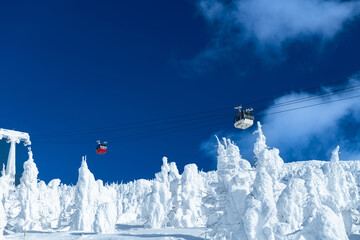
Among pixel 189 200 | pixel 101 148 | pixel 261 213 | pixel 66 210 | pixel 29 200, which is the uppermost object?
pixel 101 148

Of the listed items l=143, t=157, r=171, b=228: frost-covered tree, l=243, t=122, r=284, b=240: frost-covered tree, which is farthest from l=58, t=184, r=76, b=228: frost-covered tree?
l=243, t=122, r=284, b=240: frost-covered tree

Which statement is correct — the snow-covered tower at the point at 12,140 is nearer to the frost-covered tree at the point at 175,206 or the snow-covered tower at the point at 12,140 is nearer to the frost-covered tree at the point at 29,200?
the frost-covered tree at the point at 29,200

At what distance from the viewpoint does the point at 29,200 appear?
51.5 meters

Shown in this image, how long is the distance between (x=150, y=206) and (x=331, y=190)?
25.6 meters

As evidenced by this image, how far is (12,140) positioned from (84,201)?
38.6m

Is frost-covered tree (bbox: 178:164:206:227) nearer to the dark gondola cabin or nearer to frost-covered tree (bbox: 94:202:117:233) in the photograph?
frost-covered tree (bbox: 94:202:117:233)

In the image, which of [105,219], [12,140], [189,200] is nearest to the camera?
[105,219]

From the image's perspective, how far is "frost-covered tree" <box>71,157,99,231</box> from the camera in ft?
170

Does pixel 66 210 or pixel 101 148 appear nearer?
pixel 101 148

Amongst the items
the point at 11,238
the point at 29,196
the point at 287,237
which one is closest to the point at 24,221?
the point at 29,196

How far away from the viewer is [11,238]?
4278 cm

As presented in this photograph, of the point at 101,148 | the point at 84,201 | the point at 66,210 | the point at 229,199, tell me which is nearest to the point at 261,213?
the point at 229,199

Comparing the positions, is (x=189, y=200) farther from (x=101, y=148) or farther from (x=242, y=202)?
(x=242, y=202)

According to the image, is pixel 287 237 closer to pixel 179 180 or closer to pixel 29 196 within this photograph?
pixel 179 180
